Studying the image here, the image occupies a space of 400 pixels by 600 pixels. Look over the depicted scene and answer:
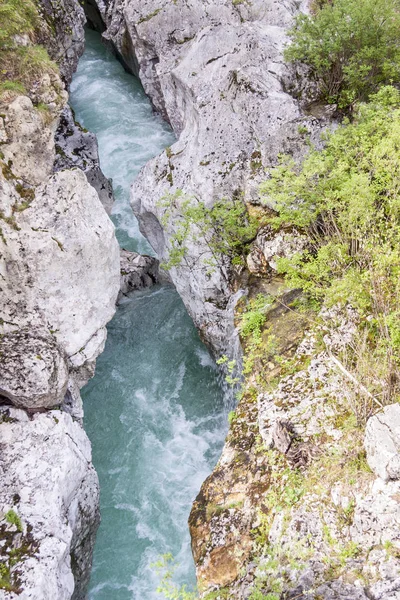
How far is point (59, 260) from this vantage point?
962cm

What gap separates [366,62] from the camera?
38.2 ft

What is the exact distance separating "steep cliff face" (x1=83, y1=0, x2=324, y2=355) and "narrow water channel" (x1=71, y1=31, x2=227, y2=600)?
1.53 metres

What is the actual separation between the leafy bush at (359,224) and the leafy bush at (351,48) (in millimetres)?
1737

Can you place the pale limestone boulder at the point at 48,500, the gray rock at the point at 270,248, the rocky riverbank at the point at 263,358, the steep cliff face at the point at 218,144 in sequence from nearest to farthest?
the rocky riverbank at the point at 263,358, the pale limestone boulder at the point at 48,500, the gray rock at the point at 270,248, the steep cliff face at the point at 218,144

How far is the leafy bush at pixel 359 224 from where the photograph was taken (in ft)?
24.3

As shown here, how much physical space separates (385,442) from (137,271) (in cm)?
1016

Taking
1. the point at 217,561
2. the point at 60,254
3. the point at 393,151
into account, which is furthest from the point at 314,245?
the point at 217,561

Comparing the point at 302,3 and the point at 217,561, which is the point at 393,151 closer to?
the point at 217,561

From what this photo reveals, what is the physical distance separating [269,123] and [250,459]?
26.9ft

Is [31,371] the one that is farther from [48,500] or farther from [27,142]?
[27,142]

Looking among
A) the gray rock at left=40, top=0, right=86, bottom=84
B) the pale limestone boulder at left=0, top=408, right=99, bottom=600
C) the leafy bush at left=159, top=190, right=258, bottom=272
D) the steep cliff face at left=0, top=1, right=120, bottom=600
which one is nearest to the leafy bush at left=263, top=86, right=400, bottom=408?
the leafy bush at left=159, top=190, right=258, bottom=272

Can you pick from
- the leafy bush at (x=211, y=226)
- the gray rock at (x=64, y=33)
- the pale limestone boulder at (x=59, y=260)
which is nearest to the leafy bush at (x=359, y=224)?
the leafy bush at (x=211, y=226)

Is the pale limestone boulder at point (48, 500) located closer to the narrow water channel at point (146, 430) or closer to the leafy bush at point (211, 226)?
the narrow water channel at point (146, 430)

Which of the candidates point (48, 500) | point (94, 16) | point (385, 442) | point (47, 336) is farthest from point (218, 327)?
point (94, 16)
